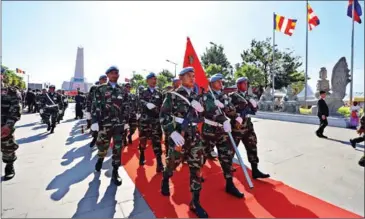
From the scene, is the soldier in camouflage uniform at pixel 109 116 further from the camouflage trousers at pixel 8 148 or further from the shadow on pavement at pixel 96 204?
the camouflage trousers at pixel 8 148

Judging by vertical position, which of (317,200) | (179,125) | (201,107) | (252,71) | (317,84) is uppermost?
(252,71)

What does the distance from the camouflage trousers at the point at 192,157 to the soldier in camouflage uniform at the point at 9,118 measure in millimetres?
2741

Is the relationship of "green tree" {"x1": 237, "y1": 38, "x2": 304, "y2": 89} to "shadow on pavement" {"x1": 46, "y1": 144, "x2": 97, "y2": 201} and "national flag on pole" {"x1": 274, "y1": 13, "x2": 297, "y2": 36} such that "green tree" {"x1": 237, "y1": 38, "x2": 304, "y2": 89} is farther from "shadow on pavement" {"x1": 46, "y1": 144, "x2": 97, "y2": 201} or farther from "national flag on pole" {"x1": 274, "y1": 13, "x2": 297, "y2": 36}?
"shadow on pavement" {"x1": 46, "y1": 144, "x2": 97, "y2": 201}

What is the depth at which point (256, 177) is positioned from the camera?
3842 millimetres

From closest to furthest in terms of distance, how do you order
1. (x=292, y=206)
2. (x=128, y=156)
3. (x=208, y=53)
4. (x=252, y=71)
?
(x=292, y=206) < (x=128, y=156) < (x=252, y=71) < (x=208, y=53)

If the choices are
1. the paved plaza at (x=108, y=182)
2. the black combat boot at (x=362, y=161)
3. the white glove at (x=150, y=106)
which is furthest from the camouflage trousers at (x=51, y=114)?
the black combat boot at (x=362, y=161)

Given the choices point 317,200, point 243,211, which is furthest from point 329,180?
point 243,211

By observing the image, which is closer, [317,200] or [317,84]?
[317,200]

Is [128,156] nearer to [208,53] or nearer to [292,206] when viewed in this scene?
[292,206]

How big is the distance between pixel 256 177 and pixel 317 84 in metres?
12.3

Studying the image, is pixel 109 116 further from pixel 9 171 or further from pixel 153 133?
pixel 9 171

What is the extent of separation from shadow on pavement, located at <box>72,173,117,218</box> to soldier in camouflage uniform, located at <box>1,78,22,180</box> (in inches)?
62.4

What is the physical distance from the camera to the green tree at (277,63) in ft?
114

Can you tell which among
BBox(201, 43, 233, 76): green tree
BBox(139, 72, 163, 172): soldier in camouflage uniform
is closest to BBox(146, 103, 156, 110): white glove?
BBox(139, 72, 163, 172): soldier in camouflage uniform
